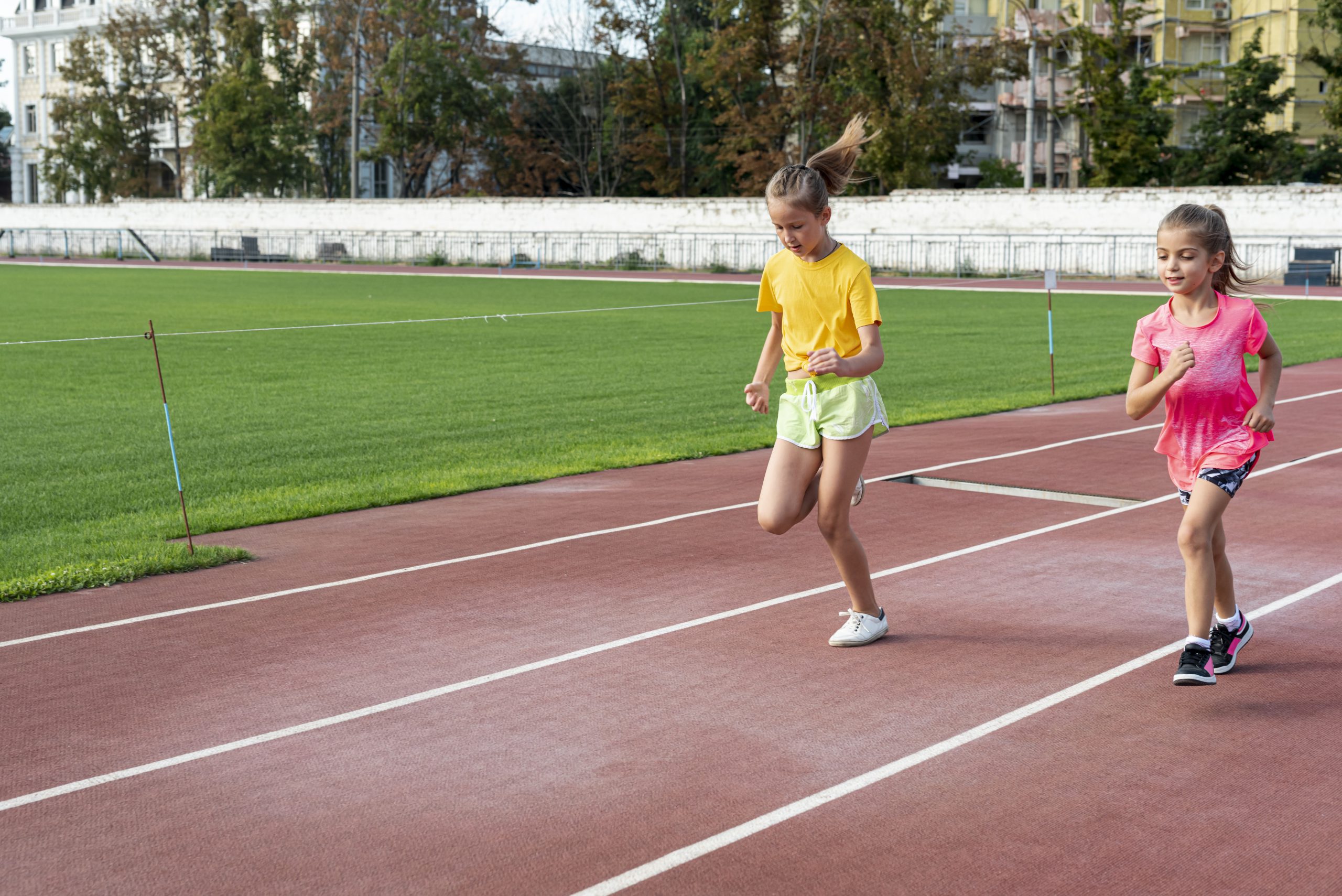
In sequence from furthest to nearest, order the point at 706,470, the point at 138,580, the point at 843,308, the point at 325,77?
the point at 325,77
the point at 706,470
the point at 138,580
the point at 843,308

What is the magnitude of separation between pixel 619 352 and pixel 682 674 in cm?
1676

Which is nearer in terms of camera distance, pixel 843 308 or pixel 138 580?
pixel 843 308

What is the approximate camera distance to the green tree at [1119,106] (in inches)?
2331

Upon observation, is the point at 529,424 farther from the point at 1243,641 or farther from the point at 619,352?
the point at 1243,641

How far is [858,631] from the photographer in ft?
22.1

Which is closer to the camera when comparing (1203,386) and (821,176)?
(1203,386)

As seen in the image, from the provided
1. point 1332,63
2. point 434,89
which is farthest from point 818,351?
point 434,89

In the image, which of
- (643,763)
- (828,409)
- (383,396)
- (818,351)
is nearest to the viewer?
(643,763)

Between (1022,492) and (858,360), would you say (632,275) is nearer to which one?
(1022,492)

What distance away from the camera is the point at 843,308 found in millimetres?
6266

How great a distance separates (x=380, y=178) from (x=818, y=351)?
87.7 meters

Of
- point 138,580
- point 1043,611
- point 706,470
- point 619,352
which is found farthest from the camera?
point 619,352

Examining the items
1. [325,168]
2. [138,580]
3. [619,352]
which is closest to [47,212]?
[325,168]

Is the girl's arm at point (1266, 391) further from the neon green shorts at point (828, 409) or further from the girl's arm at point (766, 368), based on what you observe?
the girl's arm at point (766, 368)
